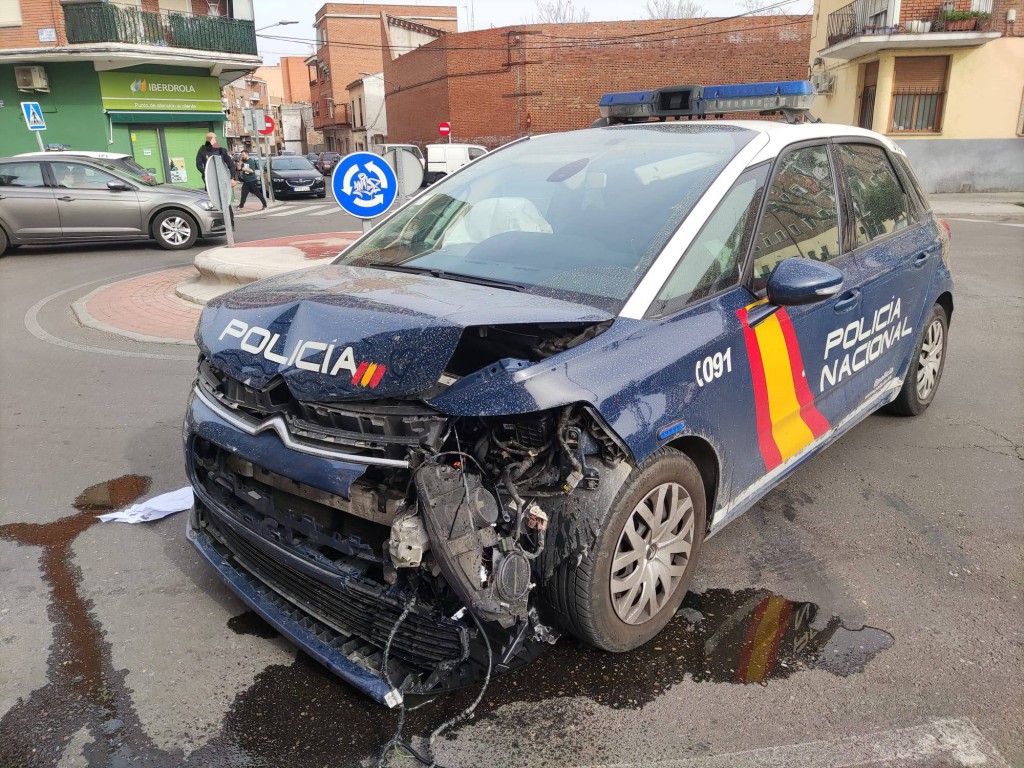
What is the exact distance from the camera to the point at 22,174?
13148 millimetres

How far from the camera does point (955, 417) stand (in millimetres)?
5234

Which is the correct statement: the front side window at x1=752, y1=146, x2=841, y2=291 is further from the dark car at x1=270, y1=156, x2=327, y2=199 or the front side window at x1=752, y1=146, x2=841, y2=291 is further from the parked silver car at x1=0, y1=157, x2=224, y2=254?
the dark car at x1=270, y1=156, x2=327, y2=199

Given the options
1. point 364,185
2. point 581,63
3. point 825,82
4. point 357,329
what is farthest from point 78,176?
point 581,63

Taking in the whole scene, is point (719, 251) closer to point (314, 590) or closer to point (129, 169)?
point (314, 590)

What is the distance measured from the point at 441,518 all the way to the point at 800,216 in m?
2.18

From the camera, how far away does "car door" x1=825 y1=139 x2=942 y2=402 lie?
3811 mm

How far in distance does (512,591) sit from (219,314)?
150 cm

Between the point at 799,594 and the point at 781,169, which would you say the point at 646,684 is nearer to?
the point at 799,594

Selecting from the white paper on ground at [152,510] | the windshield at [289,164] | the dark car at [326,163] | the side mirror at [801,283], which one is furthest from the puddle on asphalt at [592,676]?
the dark car at [326,163]

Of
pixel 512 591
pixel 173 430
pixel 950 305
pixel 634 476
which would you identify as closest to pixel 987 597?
pixel 634 476

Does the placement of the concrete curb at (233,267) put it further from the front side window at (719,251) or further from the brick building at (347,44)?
the brick building at (347,44)

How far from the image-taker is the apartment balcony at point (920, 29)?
922 inches

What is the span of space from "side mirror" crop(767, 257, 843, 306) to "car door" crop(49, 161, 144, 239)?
13308mm

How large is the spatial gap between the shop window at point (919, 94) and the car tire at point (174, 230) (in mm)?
21619
